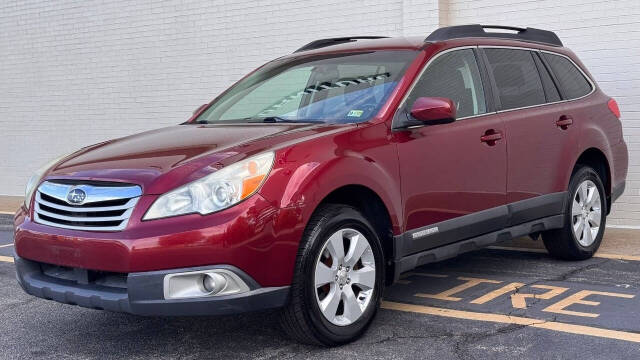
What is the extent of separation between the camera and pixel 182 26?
1212cm

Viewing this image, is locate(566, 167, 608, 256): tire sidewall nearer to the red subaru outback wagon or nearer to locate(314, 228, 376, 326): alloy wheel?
the red subaru outback wagon

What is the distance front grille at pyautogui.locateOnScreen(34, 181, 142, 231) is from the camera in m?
4.23

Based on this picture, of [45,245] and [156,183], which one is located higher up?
[156,183]

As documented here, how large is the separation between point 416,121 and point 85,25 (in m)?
9.57

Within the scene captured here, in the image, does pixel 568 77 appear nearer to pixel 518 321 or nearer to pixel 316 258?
pixel 518 321

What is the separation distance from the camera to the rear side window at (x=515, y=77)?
599cm

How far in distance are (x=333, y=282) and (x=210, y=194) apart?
2.84 feet

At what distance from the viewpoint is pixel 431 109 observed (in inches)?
195

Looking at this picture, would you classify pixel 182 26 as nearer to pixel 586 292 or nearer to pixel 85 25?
pixel 85 25

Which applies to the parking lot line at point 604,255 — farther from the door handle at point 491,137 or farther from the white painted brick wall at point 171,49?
the door handle at point 491,137

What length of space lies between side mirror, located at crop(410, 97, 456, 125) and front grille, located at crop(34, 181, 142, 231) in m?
1.74

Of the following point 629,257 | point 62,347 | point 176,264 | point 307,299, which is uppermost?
point 176,264

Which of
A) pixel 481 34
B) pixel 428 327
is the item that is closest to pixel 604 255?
pixel 481 34

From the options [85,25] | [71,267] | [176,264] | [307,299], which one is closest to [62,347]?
[71,267]
